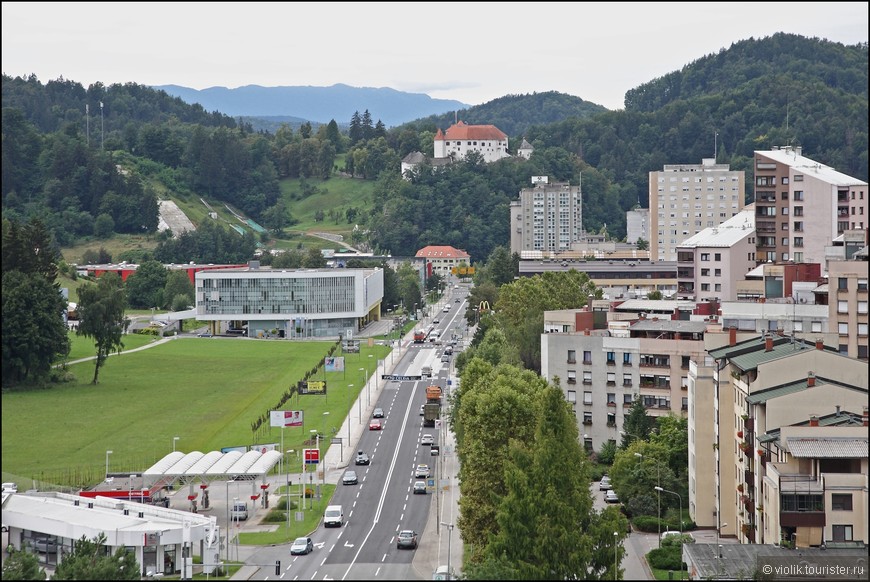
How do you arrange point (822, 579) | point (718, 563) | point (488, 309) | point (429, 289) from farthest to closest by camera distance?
point (429, 289)
point (488, 309)
point (718, 563)
point (822, 579)

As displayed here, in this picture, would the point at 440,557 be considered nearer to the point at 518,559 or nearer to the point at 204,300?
the point at 518,559

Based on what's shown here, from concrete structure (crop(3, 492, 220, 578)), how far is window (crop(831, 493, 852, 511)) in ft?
71.9

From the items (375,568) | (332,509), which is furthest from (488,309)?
(375,568)

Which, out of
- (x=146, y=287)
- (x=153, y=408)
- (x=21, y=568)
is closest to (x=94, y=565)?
(x=21, y=568)

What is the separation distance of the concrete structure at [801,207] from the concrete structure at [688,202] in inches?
2489

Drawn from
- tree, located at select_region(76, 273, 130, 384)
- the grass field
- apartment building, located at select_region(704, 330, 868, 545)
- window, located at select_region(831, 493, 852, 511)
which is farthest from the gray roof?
tree, located at select_region(76, 273, 130, 384)

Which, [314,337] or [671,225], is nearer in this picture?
[314,337]

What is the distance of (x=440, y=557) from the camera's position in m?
48.8

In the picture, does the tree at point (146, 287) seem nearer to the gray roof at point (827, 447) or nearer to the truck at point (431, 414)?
the truck at point (431, 414)

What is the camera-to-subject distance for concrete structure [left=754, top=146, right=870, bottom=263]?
292ft

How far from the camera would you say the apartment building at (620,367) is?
63.3 metres

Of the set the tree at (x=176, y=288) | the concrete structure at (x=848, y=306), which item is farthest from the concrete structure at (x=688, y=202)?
the concrete structure at (x=848, y=306)

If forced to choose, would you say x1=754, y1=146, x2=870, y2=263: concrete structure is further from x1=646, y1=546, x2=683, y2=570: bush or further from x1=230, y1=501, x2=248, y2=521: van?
x1=646, y1=546, x2=683, y2=570: bush

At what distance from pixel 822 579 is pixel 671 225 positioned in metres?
131
